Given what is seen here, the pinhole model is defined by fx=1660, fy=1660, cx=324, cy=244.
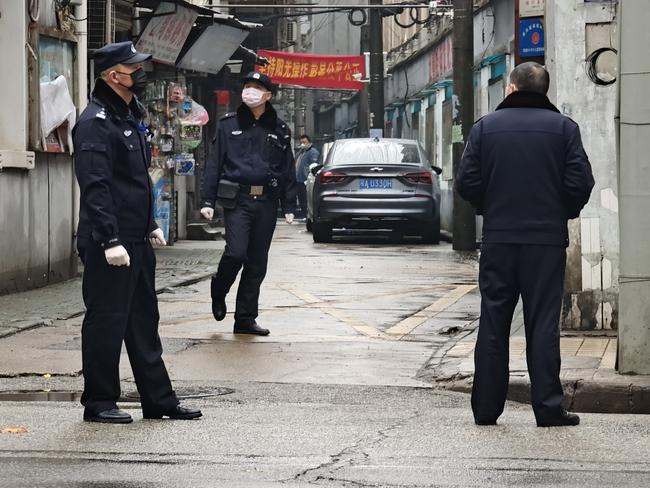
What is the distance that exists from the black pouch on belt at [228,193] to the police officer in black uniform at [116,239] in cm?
368

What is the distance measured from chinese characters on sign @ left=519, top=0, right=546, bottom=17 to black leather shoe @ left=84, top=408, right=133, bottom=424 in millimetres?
5719

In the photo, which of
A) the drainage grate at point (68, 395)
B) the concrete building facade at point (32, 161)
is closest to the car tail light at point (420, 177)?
the concrete building facade at point (32, 161)

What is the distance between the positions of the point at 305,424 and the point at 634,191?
2367 millimetres

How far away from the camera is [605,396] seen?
8539 mm

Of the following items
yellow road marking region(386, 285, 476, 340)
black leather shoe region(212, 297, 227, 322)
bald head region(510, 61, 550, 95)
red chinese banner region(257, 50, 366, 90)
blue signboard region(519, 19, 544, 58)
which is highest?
red chinese banner region(257, 50, 366, 90)

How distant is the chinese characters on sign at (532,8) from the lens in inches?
484

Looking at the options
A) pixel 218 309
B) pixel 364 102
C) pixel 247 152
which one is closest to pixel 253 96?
pixel 247 152

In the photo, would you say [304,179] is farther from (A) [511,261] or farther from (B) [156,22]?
(A) [511,261]

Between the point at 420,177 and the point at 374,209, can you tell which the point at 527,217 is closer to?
the point at 374,209

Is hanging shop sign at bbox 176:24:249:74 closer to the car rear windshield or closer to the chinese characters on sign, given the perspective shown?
the car rear windshield

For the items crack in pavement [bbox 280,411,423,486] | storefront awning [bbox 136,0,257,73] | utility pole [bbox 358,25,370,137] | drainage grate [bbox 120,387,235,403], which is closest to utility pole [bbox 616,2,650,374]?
crack in pavement [bbox 280,411,423,486]

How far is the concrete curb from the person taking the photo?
27.7 ft

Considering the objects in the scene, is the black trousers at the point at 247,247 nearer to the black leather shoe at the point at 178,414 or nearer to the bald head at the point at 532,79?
the black leather shoe at the point at 178,414

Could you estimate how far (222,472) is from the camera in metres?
6.32
